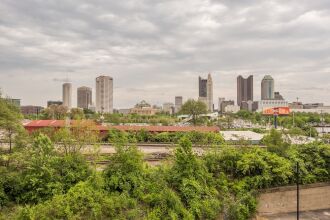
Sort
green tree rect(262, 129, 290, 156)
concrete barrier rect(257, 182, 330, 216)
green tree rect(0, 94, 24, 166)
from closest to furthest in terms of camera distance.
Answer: green tree rect(0, 94, 24, 166)
concrete barrier rect(257, 182, 330, 216)
green tree rect(262, 129, 290, 156)

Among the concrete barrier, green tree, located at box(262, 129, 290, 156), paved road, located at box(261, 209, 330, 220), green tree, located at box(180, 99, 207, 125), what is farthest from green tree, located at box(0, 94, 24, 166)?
green tree, located at box(180, 99, 207, 125)

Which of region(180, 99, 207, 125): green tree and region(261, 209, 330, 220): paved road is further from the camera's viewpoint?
region(180, 99, 207, 125): green tree

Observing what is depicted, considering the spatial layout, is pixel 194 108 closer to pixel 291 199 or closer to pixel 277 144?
pixel 277 144

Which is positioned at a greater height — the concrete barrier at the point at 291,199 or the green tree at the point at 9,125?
the green tree at the point at 9,125

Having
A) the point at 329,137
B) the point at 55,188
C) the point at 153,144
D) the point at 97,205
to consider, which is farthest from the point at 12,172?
the point at 329,137

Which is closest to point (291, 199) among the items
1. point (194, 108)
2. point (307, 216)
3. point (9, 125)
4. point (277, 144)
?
point (307, 216)

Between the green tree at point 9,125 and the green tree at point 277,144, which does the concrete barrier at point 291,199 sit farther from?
the green tree at point 9,125

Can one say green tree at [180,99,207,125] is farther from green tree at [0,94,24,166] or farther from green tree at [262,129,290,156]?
green tree at [0,94,24,166]

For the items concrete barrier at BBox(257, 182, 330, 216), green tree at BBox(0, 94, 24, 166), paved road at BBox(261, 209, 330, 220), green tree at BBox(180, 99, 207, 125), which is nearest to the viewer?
paved road at BBox(261, 209, 330, 220)

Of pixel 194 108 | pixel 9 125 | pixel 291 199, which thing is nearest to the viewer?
pixel 9 125

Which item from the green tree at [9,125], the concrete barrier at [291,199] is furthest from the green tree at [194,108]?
the green tree at [9,125]

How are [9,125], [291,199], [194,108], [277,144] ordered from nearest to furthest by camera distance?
[9,125]
[291,199]
[277,144]
[194,108]

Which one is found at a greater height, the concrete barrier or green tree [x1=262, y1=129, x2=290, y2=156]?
green tree [x1=262, y1=129, x2=290, y2=156]

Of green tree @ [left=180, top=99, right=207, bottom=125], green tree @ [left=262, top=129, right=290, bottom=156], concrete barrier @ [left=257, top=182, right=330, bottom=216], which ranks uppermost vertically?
green tree @ [left=180, top=99, right=207, bottom=125]
